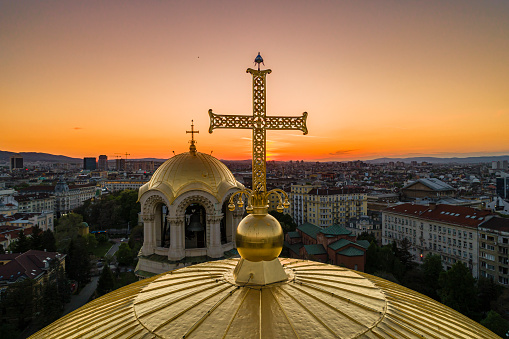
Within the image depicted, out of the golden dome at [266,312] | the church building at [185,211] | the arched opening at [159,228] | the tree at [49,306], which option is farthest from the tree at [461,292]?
the tree at [49,306]

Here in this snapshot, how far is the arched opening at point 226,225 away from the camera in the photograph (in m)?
16.5

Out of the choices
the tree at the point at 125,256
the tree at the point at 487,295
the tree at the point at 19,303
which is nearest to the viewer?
the tree at the point at 19,303

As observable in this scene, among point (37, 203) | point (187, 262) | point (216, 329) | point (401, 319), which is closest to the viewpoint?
point (216, 329)

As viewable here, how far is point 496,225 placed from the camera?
106 feet

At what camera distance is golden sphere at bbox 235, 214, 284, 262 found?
175 inches

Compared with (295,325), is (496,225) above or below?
below

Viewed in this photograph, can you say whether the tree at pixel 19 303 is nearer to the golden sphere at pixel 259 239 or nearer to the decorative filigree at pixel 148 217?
the decorative filigree at pixel 148 217

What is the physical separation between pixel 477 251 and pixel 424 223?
6950mm

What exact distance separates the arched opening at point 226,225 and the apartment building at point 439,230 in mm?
28254

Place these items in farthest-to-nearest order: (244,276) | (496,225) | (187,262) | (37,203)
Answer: (37,203) → (496,225) → (187,262) → (244,276)

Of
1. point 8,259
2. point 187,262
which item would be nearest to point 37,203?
point 8,259

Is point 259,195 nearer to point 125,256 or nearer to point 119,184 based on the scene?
point 125,256

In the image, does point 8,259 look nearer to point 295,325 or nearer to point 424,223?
point 295,325

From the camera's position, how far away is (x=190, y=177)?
1553cm
